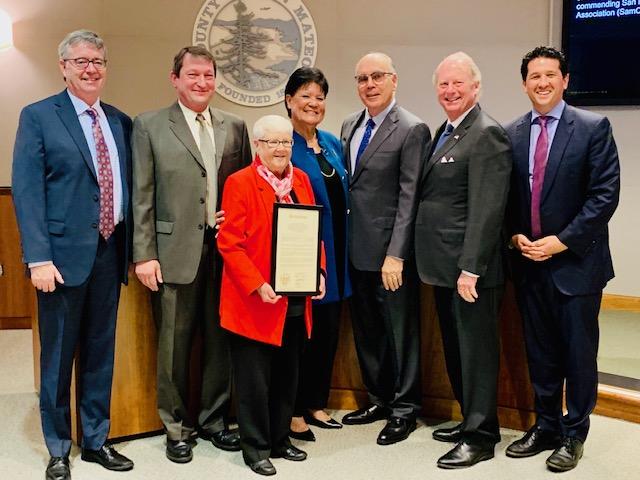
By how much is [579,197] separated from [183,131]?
1595 millimetres

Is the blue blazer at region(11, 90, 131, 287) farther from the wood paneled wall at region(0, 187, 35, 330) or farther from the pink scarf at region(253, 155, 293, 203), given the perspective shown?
the wood paneled wall at region(0, 187, 35, 330)

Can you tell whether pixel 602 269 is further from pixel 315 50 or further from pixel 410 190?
pixel 315 50

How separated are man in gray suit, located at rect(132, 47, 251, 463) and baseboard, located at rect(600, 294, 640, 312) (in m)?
3.35

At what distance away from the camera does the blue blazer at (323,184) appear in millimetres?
3062

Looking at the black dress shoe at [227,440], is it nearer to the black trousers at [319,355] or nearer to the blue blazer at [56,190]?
the black trousers at [319,355]

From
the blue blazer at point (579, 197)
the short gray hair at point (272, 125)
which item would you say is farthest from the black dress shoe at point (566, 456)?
the short gray hair at point (272, 125)

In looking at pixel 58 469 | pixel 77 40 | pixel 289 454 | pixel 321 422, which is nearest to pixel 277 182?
pixel 77 40

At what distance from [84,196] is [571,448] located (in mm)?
2148

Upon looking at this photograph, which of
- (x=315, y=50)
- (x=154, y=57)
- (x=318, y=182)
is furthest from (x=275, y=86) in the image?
(x=318, y=182)

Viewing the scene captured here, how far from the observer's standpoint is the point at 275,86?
537cm

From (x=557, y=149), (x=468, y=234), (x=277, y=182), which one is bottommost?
(x=468, y=234)

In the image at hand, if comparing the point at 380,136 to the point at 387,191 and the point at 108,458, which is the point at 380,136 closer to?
the point at 387,191

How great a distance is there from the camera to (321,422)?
338 cm

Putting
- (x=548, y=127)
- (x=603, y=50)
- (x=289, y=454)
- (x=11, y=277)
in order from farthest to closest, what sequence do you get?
(x=11, y=277), (x=603, y=50), (x=289, y=454), (x=548, y=127)
